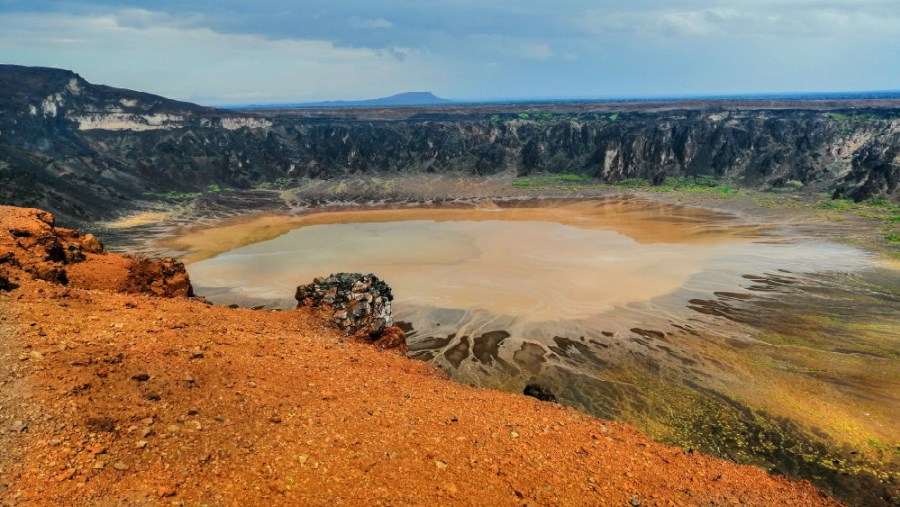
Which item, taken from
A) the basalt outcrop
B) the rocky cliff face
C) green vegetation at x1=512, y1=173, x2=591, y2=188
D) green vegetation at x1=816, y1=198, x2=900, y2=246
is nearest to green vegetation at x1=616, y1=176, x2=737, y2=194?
the rocky cliff face

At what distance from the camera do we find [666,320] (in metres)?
27.1

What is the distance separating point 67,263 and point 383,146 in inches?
2998

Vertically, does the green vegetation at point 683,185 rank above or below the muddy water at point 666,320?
above

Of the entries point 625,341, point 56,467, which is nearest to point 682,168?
point 625,341

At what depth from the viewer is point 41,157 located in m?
59.4

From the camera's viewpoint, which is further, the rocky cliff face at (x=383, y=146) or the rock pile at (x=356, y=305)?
the rocky cliff face at (x=383, y=146)

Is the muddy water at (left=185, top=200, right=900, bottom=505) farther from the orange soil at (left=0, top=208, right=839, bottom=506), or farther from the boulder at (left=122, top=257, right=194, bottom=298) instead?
the boulder at (left=122, top=257, right=194, bottom=298)

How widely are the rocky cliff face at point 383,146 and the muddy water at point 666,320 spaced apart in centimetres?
2688

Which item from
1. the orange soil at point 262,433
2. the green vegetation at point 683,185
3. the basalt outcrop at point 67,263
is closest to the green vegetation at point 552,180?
the green vegetation at point 683,185

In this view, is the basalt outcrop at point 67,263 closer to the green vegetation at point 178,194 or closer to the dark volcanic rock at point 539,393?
the dark volcanic rock at point 539,393

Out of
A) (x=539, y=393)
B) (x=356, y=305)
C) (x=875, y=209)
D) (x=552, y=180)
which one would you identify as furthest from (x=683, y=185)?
(x=356, y=305)

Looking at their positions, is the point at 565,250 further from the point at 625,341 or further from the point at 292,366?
the point at 292,366

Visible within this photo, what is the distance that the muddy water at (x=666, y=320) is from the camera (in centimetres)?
1758

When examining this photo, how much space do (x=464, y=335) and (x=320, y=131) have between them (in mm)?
74565
